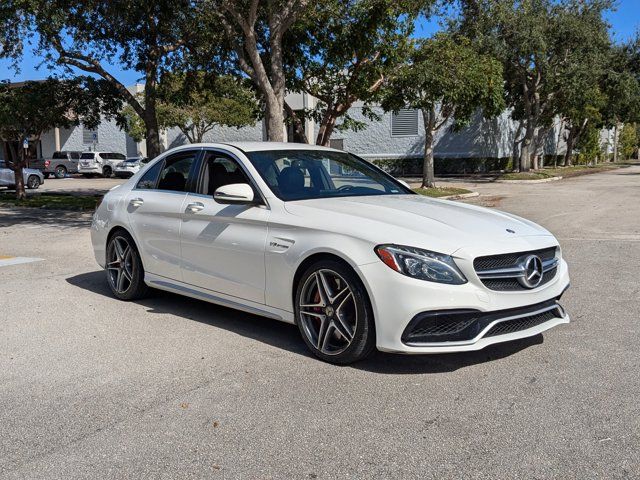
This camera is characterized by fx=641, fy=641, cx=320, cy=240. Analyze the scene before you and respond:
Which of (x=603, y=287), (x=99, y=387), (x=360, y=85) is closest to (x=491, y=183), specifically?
(x=360, y=85)

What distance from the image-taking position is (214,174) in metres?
6.09

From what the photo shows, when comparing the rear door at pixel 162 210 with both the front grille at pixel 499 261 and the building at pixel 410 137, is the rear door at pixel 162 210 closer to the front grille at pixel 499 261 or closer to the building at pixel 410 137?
the front grille at pixel 499 261

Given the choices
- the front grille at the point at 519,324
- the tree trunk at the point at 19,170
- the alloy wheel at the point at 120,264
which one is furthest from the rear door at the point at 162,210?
the tree trunk at the point at 19,170

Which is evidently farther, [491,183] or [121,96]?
[491,183]

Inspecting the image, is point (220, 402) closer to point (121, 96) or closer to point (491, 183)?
point (121, 96)

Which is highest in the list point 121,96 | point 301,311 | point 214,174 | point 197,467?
point 121,96

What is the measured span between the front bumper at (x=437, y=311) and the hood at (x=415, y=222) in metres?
0.28

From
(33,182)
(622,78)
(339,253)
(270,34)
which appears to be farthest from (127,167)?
(339,253)

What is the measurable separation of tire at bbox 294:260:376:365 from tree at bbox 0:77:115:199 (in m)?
16.1

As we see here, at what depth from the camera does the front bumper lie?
4.29 meters

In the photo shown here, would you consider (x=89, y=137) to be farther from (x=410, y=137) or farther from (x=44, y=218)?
(x=44, y=218)

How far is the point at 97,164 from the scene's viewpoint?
4403 cm

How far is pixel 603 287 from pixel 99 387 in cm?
555

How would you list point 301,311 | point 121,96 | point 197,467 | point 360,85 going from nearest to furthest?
point 197,467 < point 301,311 < point 360,85 < point 121,96
